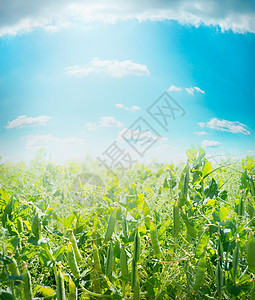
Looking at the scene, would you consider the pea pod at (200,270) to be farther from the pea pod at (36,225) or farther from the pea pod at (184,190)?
the pea pod at (36,225)

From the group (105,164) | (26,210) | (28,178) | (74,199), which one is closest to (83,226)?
(26,210)

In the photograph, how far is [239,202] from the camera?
31.0 inches

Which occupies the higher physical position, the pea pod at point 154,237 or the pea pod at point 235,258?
the pea pod at point 235,258

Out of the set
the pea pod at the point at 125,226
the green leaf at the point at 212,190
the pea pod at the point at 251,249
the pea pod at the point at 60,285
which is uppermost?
the green leaf at the point at 212,190

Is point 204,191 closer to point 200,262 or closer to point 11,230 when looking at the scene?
point 200,262

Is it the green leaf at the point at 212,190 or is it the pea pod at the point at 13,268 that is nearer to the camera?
the pea pod at the point at 13,268

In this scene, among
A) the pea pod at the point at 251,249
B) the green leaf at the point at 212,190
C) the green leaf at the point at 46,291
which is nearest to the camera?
the pea pod at the point at 251,249

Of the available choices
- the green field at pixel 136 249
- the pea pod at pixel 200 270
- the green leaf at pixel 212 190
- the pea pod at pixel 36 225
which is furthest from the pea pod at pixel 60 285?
the green leaf at pixel 212 190

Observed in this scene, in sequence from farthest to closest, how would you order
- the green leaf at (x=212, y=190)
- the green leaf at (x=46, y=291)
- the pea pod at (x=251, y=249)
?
the green leaf at (x=212, y=190), the green leaf at (x=46, y=291), the pea pod at (x=251, y=249)

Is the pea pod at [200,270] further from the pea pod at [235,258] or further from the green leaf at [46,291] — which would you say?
the green leaf at [46,291]

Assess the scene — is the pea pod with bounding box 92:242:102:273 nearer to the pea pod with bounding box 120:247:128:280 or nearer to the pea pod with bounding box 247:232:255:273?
the pea pod with bounding box 120:247:128:280

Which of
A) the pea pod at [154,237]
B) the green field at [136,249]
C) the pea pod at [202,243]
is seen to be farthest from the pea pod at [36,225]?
the pea pod at [202,243]

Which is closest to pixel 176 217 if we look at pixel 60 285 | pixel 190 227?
pixel 190 227

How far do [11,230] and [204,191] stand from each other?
50 cm
